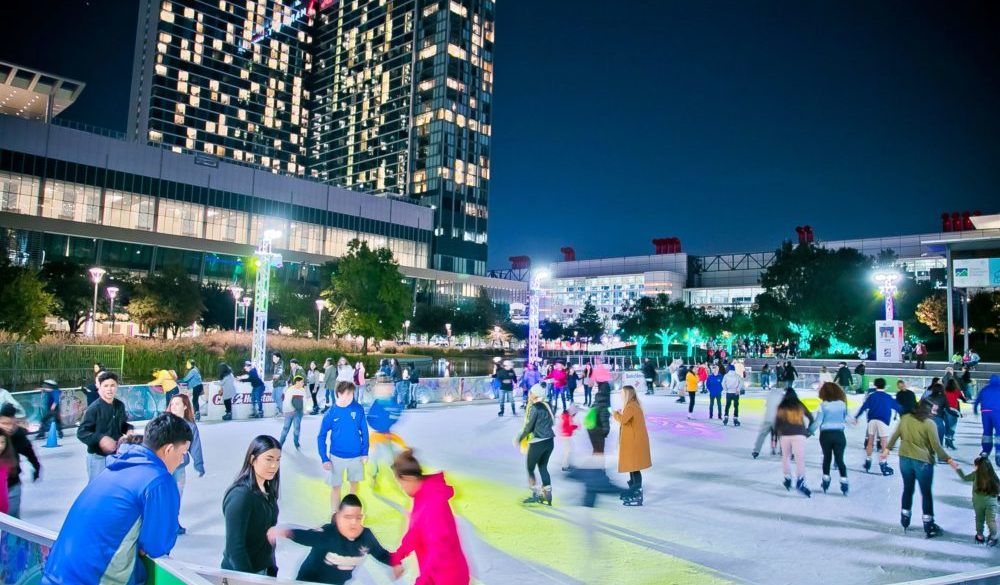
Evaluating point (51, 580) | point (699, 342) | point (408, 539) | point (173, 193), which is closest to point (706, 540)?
point (408, 539)

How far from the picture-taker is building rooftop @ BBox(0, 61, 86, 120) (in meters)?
61.4

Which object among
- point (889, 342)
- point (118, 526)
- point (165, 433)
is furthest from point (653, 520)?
point (889, 342)

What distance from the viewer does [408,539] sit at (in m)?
3.64

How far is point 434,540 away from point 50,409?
43.7 ft

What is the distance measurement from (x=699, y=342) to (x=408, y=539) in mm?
99975

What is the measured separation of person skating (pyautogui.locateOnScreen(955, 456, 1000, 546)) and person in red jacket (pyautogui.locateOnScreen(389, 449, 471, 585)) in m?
5.96

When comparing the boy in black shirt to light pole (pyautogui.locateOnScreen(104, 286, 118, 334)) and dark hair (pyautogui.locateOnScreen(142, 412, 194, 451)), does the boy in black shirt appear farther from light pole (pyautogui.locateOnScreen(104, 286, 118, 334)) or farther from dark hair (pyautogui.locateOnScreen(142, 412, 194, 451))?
light pole (pyautogui.locateOnScreen(104, 286, 118, 334))

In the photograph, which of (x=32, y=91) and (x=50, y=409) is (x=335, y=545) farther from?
(x=32, y=91)

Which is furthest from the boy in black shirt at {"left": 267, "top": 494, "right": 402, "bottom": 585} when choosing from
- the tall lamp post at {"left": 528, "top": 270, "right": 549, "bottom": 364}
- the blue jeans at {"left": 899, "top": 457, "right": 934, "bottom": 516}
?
the tall lamp post at {"left": 528, "top": 270, "right": 549, "bottom": 364}

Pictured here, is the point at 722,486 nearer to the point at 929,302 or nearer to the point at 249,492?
the point at 249,492

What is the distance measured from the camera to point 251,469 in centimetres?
358

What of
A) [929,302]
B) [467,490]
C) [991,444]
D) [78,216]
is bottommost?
[467,490]

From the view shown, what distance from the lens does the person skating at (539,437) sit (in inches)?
329

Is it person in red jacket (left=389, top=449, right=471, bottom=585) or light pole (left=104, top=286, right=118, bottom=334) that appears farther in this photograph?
light pole (left=104, top=286, right=118, bottom=334)
